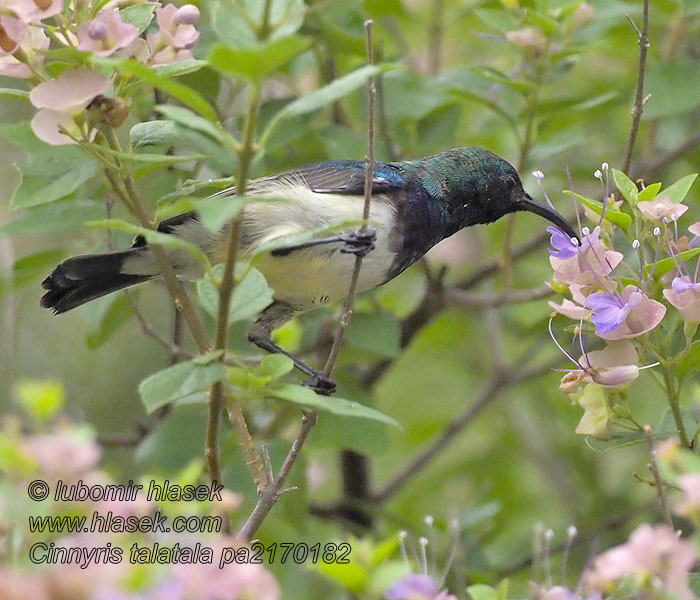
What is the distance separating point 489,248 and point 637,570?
151 inches

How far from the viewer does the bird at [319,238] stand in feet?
9.63

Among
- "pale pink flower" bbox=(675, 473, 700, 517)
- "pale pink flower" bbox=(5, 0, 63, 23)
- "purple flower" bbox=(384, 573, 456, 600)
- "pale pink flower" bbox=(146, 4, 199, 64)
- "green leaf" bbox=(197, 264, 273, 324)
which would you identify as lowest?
"purple flower" bbox=(384, 573, 456, 600)

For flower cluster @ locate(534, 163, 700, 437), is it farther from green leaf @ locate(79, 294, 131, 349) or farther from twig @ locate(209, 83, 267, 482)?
green leaf @ locate(79, 294, 131, 349)

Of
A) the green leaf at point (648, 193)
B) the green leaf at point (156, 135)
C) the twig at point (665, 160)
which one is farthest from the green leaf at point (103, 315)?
the twig at point (665, 160)

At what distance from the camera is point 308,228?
118 inches

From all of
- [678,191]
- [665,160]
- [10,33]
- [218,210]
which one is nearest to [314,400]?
[218,210]

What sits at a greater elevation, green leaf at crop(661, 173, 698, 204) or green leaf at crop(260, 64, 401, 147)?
green leaf at crop(260, 64, 401, 147)

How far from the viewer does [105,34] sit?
1882mm

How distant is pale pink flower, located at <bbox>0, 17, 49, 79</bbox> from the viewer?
197cm

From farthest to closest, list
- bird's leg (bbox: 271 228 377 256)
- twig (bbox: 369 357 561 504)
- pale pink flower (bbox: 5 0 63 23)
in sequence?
twig (bbox: 369 357 561 504), bird's leg (bbox: 271 228 377 256), pale pink flower (bbox: 5 0 63 23)

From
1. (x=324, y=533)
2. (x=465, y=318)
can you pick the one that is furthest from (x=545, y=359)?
(x=324, y=533)

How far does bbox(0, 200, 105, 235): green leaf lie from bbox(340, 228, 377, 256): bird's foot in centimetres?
68

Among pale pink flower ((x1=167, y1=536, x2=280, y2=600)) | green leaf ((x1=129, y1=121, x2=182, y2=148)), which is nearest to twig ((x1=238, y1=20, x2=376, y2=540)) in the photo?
green leaf ((x1=129, y1=121, x2=182, y2=148))

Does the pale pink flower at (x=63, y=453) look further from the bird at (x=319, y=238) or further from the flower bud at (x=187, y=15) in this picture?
the bird at (x=319, y=238)
